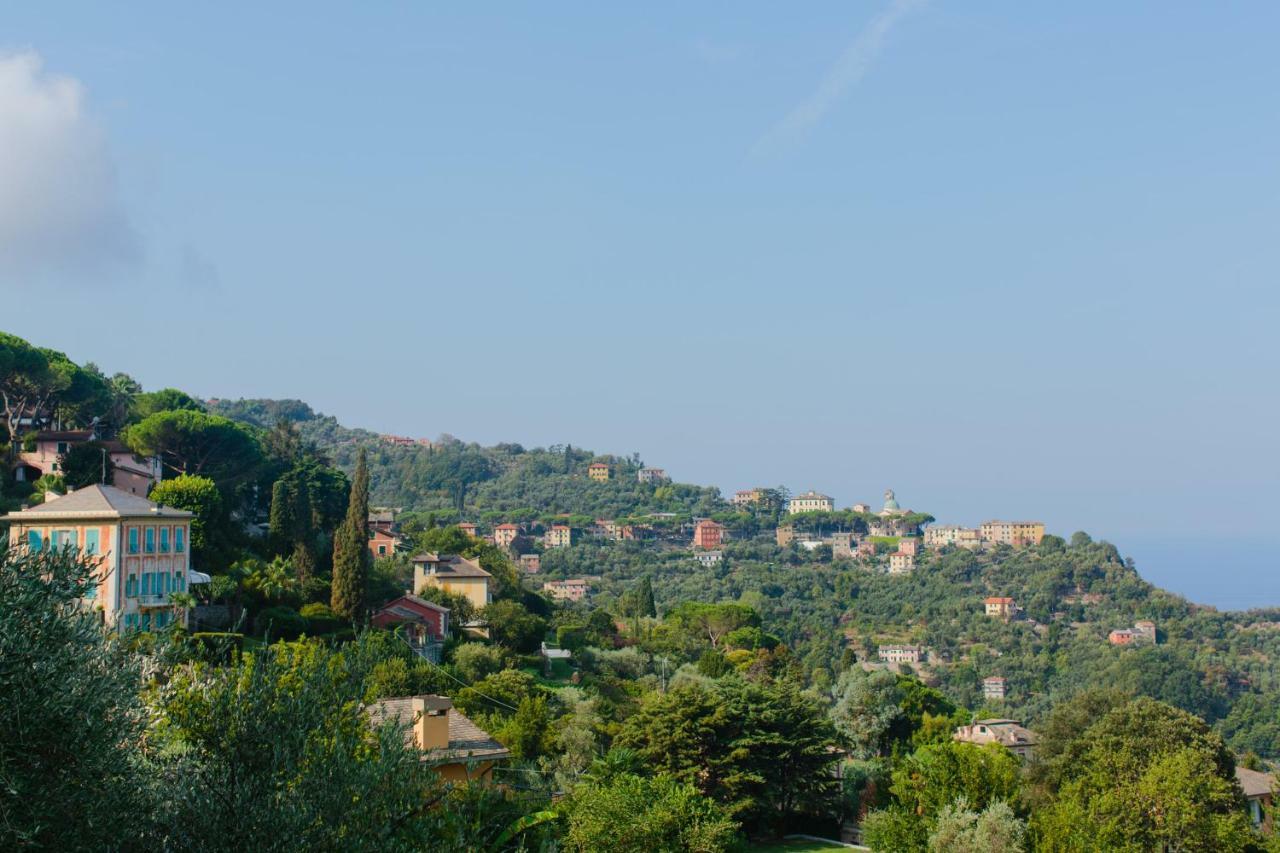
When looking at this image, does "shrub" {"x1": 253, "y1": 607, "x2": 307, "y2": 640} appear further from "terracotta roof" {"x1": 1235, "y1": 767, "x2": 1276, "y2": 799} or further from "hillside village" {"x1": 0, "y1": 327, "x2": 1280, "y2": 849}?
"terracotta roof" {"x1": 1235, "y1": 767, "x2": 1276, "y2": 799}

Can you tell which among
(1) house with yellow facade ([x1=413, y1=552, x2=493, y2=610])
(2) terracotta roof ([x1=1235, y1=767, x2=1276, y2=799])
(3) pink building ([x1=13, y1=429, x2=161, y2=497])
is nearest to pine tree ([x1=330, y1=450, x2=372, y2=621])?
(3) pink building ([x1=13, y1=429, x2=161, y2=497])

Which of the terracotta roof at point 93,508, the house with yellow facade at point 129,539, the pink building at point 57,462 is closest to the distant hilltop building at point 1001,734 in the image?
the house with yellow facade at point 129,539

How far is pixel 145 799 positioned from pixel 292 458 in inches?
2246

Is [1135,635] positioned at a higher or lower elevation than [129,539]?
lower

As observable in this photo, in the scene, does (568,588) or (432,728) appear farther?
(568,588)

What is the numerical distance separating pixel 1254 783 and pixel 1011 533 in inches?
5720

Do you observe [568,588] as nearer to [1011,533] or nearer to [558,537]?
[558,537]

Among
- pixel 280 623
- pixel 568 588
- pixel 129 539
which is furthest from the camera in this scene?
pixel 568 588

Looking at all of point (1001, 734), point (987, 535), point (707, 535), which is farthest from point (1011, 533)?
point (1001, 734)

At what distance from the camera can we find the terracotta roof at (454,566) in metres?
60.3

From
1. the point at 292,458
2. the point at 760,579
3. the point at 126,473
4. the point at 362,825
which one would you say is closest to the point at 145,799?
the point at 362,825

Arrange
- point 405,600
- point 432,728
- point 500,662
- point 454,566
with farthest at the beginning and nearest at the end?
point 454,566, point 405,600, point 500,662, point 432,728

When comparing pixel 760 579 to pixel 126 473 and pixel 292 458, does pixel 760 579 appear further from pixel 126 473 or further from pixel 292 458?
pixel 126 473

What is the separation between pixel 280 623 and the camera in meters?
43.5
